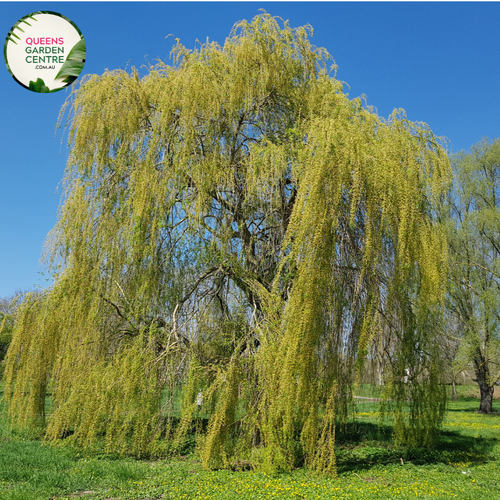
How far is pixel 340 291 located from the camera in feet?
22.1

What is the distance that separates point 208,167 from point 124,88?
2.25 meters

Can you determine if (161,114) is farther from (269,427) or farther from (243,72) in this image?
(269,427)

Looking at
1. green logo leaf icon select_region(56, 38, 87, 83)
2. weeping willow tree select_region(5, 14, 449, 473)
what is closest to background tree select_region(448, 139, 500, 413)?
weeping willow tree select_region(5, 14, 449, 473)

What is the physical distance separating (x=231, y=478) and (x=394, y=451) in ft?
12.6

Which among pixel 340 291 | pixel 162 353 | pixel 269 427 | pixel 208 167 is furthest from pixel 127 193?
pixel 269 427

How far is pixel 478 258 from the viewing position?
17.4 metres

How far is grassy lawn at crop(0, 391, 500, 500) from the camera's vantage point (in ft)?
16.9

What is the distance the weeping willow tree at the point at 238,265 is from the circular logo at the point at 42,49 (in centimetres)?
68

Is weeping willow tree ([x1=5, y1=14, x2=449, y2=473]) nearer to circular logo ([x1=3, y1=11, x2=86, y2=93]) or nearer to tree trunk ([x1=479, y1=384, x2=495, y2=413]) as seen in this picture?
circular logo ([x1=3, y1=11, x2=86, y2=93])

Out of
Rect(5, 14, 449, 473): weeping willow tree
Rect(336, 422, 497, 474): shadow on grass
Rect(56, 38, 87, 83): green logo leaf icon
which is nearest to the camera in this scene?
Rect(5, 14, 449, 473): weeping willow tree

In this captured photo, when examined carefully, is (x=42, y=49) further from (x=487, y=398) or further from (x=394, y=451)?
(x=487, y=398)

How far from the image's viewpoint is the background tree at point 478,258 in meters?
16.3

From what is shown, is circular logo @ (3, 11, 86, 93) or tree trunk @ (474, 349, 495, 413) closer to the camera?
circular logo @ (3, 11, 86, 93)

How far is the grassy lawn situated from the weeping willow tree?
38cm
